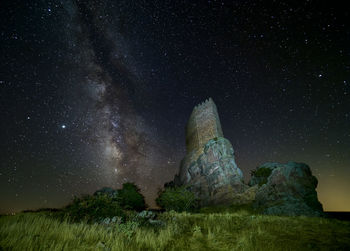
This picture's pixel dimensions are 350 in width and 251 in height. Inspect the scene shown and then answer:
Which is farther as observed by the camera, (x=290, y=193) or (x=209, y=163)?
(x=209, y=163)

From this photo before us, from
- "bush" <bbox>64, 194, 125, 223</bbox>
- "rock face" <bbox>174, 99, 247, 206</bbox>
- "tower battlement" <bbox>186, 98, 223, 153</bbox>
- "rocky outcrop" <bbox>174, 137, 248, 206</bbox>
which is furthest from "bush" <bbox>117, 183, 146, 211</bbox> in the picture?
"bush" <bbox>64, 194, 125, 223</bbox>

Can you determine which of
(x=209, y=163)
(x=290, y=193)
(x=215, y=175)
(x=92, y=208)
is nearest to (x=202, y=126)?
(x=209, y=163)

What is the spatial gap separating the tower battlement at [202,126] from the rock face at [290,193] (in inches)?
605

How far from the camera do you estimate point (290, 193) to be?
21812 mm

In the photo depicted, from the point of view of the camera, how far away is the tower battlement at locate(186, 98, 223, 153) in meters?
38.7

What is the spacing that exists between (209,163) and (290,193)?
15709 millimetres

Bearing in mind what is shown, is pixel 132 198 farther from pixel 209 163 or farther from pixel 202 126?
pixel 202 126

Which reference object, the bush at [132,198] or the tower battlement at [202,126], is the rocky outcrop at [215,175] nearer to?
the tower battlement at [202,126]

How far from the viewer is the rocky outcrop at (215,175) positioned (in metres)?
30.0

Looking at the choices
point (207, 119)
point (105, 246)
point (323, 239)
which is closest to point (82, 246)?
point (105, 246)

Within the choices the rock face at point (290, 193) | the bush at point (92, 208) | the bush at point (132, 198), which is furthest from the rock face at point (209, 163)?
the bush at point (92, 208)

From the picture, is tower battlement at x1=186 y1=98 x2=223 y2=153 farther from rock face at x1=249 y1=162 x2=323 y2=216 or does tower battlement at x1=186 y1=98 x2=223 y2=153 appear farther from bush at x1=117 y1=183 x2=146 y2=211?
bush at x1=117 y1=183 x2=146 y2=211

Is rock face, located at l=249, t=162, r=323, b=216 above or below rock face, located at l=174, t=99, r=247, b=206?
below

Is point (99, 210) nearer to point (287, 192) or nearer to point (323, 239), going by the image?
point (323, 239)
